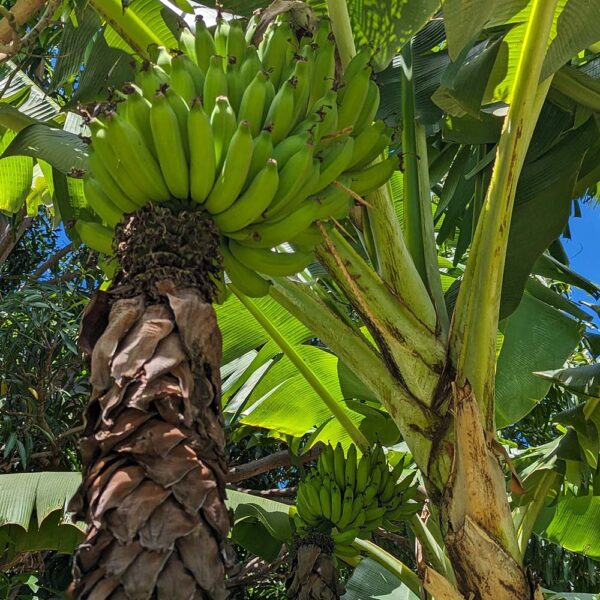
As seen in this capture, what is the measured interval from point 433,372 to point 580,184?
3.33ft

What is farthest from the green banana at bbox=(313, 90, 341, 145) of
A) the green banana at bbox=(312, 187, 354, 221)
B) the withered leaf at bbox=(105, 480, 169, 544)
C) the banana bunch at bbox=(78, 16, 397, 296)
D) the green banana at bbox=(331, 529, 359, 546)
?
the green banana at bbox=(331, 529, 359, 546)

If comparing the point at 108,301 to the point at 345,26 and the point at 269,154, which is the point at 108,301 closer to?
the point at 269,154

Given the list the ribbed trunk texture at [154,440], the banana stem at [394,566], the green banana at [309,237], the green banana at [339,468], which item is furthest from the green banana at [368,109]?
the banana stem at [394,566]

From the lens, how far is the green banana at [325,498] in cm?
211

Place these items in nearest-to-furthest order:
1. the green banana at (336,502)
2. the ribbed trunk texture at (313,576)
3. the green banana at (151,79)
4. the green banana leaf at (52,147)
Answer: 1. the green banana at (151,79)
2. the green banana leaf at (52,147)
3. the ribbed trunk texture at (313,576)
4. the green banana at (336,502)

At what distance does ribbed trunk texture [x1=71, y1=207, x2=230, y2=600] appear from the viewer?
2.99 ft

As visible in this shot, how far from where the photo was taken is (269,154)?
1.28m

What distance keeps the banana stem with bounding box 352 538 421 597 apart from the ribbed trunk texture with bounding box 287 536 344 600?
29 cm

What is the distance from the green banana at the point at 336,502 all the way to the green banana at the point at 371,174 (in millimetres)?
879

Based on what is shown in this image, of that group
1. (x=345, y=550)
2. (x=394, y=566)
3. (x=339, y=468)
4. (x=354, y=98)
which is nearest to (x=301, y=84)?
(x=354, y=98)

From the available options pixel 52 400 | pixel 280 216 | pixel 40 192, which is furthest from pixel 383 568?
pixel 52 400

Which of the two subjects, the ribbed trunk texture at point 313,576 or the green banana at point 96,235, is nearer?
the green banana at point 96,235

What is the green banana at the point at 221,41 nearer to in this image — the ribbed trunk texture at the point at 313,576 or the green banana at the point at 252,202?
the green banana at the point at 252,202

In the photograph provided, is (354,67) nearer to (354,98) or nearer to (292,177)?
(354,98)
